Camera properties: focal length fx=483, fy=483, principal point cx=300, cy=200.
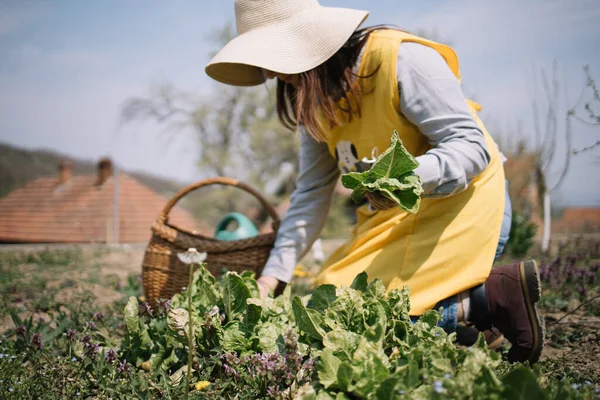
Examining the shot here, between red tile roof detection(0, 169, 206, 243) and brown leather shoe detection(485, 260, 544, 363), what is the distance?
13283 millimetres

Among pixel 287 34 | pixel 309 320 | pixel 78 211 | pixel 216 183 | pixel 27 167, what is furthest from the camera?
pixel 27 167

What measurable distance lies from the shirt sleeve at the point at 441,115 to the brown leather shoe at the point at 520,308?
41 cm

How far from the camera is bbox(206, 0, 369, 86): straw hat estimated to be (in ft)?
6.15

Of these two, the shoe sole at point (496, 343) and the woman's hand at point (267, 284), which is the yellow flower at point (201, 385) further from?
the shoe sole at point (496, 343)

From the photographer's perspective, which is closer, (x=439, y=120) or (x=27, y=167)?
(x=439, y=120)

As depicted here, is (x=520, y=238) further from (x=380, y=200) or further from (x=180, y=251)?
(x=380, y=200)

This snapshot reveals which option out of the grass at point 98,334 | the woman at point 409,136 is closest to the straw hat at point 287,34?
the woman at point 409,136

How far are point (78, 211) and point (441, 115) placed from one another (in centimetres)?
1621

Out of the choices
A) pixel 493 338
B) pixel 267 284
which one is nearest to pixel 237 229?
pixel 267 284

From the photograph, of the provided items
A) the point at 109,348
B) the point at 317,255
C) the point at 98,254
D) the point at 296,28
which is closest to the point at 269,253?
the point at 109,348

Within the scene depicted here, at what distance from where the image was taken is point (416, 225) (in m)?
2.00

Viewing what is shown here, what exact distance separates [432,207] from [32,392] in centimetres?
161

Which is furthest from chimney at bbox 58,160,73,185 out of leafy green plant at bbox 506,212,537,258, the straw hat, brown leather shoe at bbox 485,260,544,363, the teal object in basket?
brown leather shoe at bbox 485,260,544,363

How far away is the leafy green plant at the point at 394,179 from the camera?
139 cm
